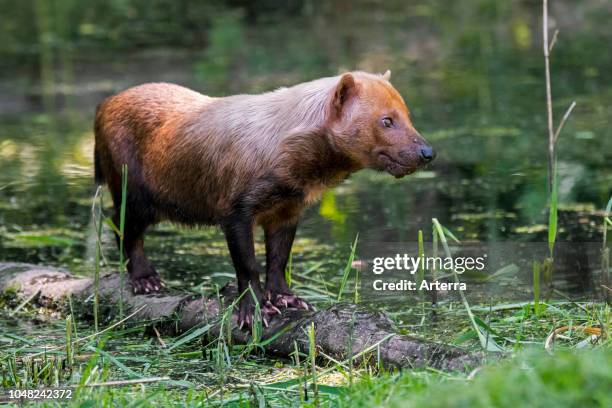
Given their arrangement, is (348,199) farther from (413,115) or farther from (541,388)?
(541,388)

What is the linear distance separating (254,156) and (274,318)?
2.88ft

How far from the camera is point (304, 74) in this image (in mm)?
13578

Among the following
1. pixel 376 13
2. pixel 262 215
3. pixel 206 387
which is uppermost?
pixel 376 13

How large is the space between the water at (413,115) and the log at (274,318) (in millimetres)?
587

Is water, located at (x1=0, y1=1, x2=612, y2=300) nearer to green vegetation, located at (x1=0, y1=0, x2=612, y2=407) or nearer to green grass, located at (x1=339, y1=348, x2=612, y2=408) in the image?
green vegetation, located at (x1=0, y1=0, x2=612, y2=407)

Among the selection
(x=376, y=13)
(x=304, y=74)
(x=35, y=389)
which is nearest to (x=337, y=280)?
(x=35, y=389)

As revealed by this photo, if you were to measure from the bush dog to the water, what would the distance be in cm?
71

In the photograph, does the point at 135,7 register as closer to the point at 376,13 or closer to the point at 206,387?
the point at 376,13

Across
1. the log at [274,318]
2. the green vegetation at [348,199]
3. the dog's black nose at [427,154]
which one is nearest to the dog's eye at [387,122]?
the dog's black nose at [427,154]

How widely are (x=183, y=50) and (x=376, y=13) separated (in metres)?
4.22

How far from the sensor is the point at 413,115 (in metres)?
11.8

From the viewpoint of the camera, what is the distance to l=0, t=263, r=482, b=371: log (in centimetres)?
524

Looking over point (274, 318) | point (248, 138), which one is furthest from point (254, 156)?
point (274, 318)

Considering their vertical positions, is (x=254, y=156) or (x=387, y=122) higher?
(x=387, y=122)
